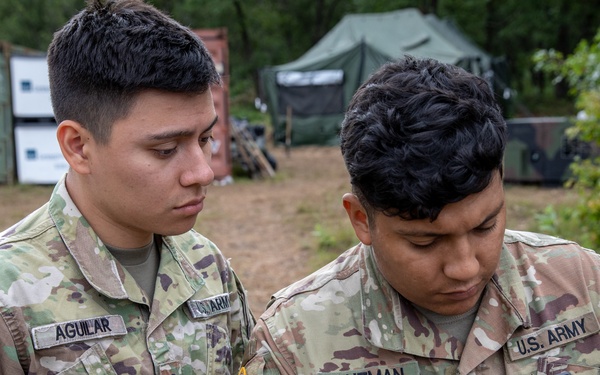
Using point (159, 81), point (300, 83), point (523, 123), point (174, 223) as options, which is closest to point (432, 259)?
point (174, 223)

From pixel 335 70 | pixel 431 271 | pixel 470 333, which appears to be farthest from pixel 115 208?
pixel 335 70

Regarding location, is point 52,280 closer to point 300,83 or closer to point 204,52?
point 204,52

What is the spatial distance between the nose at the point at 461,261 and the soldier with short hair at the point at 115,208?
2.24ft

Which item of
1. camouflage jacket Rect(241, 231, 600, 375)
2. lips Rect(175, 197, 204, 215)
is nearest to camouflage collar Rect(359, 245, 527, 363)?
camouflage jacket Rect(241, 231, 600, 375)

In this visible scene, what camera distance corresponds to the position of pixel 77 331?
1952mm

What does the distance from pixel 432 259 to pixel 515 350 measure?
370 millimetres

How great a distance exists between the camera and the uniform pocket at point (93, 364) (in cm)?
193

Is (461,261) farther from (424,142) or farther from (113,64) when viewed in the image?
(113,64)

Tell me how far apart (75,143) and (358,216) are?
2.76ft

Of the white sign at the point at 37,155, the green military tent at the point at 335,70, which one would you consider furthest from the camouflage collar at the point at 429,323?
the green military tent at the point at 335,70

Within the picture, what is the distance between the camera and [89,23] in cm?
209

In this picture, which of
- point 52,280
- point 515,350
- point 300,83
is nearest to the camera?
point 515,350

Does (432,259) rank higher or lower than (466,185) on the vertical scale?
lower

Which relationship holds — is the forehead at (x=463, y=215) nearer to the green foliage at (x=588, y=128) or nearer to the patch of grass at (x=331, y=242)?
the green foliage at (x=588, y=128)
